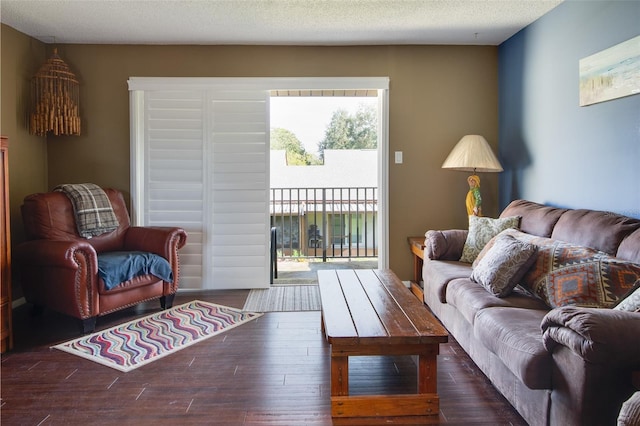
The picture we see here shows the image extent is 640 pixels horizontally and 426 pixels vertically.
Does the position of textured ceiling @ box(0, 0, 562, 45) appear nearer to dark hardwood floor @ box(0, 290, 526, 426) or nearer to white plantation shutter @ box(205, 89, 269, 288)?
white plantation shutter @ box(205, 89, 269, 288)

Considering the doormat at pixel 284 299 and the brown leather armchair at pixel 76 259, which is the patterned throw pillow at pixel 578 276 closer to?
the doormat at pixel 284 299

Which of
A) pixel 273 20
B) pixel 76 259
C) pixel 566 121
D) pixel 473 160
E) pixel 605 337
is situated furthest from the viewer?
pixel 473 160

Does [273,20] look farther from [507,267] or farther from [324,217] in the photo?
[324,217]

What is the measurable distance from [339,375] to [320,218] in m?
4.23

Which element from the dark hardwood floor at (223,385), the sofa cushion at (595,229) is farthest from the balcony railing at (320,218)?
the sofa cushion at (595,229)

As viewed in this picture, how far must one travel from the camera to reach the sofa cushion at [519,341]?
5.37 feet

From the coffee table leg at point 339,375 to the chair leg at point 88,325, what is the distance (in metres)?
1.97

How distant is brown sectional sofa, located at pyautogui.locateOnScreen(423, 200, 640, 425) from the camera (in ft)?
4.68

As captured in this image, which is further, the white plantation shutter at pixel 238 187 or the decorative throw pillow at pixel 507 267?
the white plantation shutter at pixel 238 187

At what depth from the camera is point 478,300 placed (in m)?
2.34

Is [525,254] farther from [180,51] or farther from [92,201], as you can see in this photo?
[180,51]

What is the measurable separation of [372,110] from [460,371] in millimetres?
4754

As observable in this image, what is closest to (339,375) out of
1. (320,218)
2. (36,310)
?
(36,310)

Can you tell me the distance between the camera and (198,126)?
4137 mm
